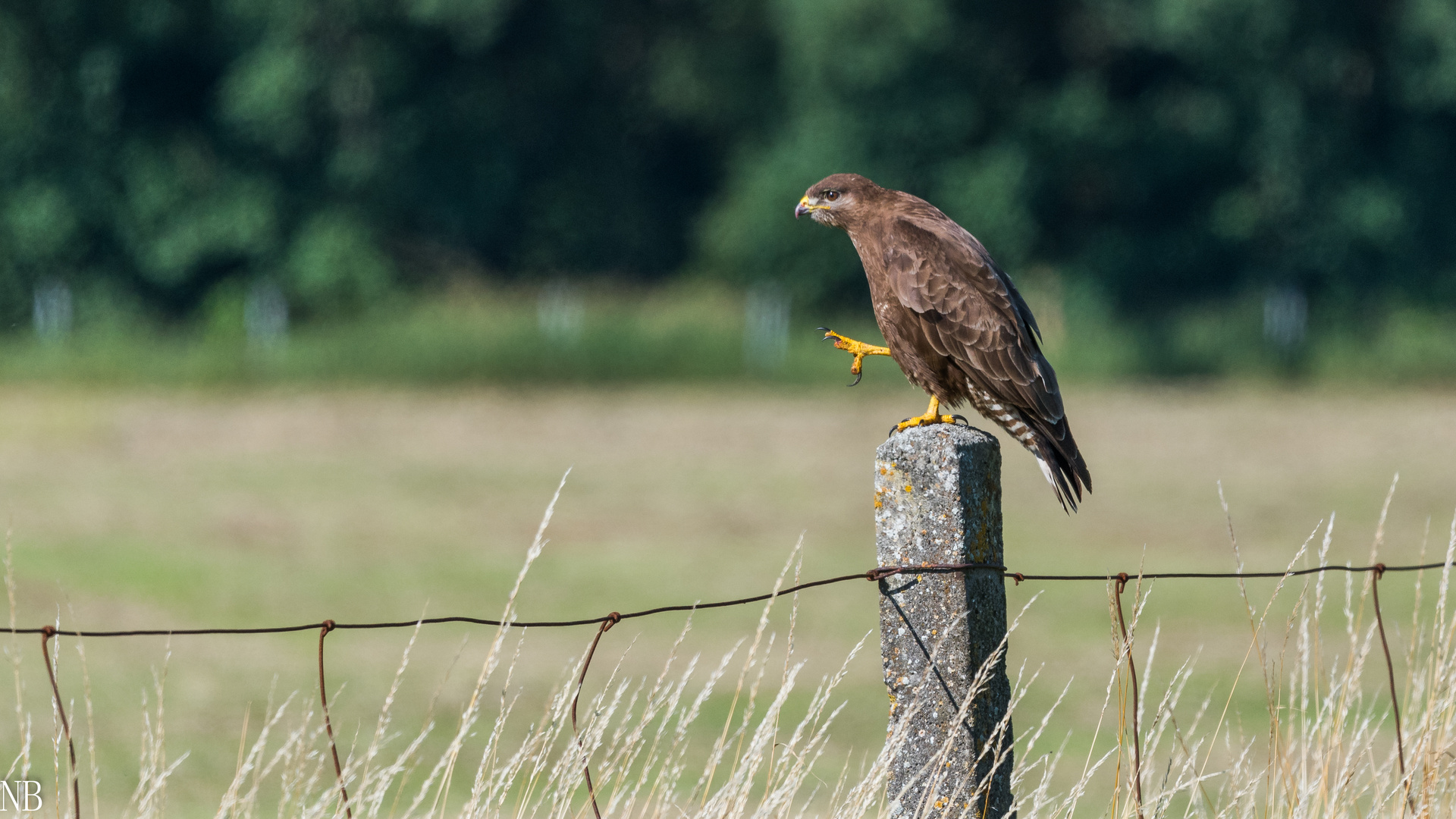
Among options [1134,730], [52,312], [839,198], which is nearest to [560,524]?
[839,198]

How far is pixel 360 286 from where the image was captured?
1014 inches

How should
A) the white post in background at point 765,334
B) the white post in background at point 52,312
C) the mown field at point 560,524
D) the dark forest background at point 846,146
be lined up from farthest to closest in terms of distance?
the dark forest background at point 846,146 < the white post in background at point 52,312 < the white post in background at point 765,334 < the mown field at point 560,524

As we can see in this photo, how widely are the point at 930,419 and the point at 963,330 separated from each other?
356 millimetres

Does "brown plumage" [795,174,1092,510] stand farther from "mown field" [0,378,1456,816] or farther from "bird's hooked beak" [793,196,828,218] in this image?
"mown field" [0,378,1456,816]

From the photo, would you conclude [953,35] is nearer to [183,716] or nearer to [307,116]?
[307,116]

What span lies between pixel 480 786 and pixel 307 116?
2684 cm

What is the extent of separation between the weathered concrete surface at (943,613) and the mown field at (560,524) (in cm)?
172

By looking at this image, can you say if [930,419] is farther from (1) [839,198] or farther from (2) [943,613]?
(1) [839,198]

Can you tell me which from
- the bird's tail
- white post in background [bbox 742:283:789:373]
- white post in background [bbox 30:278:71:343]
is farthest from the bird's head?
white post in background [bbox 30:278:71:343]

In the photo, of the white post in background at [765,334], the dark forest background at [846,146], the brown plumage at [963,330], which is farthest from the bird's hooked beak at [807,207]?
the dark forest background at [846,146]

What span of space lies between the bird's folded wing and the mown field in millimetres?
1142

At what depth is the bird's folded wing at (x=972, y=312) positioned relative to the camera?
3453 millimetres

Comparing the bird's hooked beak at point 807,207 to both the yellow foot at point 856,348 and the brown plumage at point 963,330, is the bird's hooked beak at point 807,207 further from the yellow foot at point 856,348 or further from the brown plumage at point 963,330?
the yellow foot at point 856,348

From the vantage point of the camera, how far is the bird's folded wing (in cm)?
345
